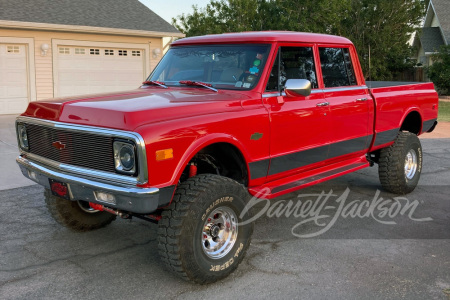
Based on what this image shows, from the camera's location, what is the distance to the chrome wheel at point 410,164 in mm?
6699

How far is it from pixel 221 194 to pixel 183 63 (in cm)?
185

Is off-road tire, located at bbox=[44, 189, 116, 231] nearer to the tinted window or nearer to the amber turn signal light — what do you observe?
the amber turn signal light

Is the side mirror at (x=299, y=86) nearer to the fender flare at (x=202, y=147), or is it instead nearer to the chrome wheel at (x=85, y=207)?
the fender flare at (x=202, y=147)

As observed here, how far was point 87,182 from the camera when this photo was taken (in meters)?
3.66

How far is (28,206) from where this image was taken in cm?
598

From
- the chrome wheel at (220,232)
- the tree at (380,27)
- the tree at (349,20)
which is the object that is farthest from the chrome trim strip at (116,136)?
the tree at (380,27)

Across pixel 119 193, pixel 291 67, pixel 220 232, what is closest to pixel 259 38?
pixel 291 67

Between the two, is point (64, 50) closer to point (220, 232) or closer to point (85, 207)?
point (85, 207)

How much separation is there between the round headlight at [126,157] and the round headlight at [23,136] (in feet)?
4.61

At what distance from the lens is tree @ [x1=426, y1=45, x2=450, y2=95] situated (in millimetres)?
24406

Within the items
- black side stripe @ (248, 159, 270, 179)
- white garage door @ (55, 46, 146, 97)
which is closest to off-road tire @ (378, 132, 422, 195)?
black side stripe @ (248, 159, 270, 179)

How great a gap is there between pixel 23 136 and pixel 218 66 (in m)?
1.98

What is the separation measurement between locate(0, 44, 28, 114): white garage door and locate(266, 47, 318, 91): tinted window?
1220 cm

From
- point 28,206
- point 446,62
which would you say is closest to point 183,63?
point 28,206
